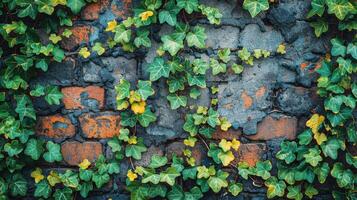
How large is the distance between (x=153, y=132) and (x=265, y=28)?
768 millimetres

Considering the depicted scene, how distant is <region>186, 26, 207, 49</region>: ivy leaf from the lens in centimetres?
212

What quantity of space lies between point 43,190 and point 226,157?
3.14 ft

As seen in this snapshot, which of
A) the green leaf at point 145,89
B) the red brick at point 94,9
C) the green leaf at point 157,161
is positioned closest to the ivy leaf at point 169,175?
the green leaf at point 157,161

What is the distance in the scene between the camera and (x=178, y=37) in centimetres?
215

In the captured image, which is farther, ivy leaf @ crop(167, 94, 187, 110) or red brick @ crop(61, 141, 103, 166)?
red brick @ crop(61, 141, 103, 166)

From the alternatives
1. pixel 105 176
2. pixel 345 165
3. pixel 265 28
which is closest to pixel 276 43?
pixel 265 28

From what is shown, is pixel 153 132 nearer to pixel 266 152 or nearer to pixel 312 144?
pixel 266 152

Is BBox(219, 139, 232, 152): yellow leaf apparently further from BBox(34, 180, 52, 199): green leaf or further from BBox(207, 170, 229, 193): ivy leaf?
BBox(34, 180, 52, 199): green leaf

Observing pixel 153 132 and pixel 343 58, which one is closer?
pixel 343 58

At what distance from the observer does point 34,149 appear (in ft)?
7.34

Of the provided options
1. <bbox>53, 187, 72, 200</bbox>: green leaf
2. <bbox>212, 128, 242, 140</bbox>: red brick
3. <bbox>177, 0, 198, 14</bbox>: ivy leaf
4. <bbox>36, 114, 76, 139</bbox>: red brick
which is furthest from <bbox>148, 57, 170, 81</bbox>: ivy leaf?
<bbox>53, 187, 72, 200</bbox>: green leaf

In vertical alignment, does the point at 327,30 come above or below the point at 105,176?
above

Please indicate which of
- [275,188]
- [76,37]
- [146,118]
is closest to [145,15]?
[76,37]

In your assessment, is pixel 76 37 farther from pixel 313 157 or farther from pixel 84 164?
pixel 313 157
